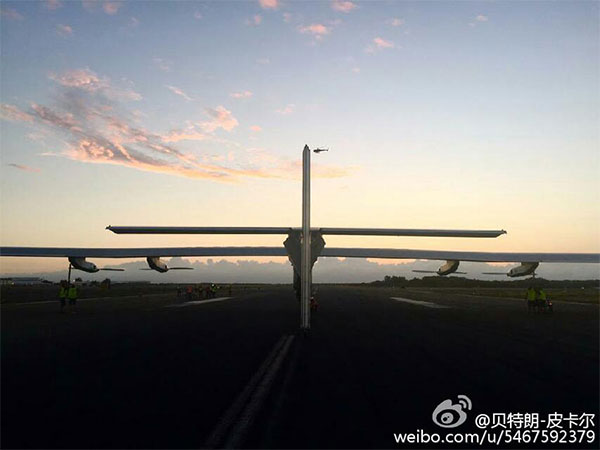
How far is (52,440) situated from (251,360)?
604 cm

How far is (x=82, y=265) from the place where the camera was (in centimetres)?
3288

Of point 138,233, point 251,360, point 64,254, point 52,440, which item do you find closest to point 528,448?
point 52,440

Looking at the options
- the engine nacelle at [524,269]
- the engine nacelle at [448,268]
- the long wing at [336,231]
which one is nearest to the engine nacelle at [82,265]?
the long wing at [336,231]

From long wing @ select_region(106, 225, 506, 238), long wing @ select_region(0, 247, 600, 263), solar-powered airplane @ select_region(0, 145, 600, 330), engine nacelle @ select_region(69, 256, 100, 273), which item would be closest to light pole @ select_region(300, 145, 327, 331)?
solar-powered airplane @ select_region(0, 145, 600, 330)

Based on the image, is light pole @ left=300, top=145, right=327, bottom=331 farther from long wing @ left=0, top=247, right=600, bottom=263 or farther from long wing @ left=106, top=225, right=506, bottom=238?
long wing @ left=0, top=247, right=600, bottom=263

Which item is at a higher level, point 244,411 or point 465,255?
point 465,255

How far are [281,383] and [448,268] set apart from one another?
82.6 ft

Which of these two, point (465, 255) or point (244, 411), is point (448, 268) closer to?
point (465, 255)

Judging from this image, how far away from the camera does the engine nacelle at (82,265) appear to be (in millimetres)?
32000

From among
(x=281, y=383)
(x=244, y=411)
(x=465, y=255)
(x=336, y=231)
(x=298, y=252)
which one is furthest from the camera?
(x=465, y=255)

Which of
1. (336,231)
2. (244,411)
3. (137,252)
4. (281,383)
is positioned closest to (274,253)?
(336,231)

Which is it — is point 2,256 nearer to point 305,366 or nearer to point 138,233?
point 138,233

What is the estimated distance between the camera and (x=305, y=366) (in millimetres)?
10703

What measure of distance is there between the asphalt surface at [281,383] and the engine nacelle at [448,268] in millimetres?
13630
